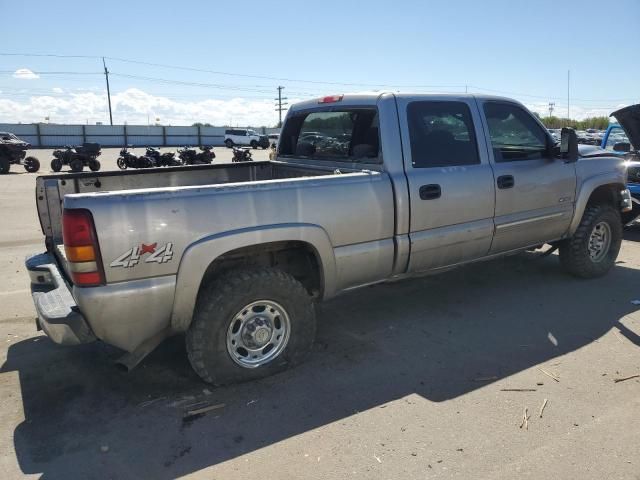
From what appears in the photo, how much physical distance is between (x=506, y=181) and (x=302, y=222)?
7.12ft

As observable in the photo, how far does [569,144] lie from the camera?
4.91 m

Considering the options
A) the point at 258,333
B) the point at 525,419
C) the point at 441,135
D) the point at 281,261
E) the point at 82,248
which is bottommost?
the point at 525,419

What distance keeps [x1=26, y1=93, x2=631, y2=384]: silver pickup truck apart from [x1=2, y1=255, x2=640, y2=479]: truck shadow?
0.34 m

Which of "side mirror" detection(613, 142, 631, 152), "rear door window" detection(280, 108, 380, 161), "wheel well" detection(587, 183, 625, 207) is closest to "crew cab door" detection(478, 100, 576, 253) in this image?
"wheel well" detection(587, 183, 625, 207)

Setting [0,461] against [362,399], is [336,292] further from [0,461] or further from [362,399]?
[0,461]

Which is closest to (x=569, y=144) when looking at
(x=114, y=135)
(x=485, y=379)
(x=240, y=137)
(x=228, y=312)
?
(x=485, y=379)

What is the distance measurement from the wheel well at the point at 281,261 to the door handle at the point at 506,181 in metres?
1.90

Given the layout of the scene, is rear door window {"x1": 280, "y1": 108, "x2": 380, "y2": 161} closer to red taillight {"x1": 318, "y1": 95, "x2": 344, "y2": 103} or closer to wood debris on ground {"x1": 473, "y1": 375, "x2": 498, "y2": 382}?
red taillight {"x1": 318, "y1": 95, "x2": 344, "y2": 103}

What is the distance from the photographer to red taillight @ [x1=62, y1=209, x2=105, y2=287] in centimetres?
278

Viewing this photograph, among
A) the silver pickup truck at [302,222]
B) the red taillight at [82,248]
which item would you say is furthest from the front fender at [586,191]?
the red taillight at [82,248]

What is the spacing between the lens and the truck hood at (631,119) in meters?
6.39

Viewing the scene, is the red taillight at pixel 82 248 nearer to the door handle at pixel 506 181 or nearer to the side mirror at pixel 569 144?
the door handle at pixel 506 181

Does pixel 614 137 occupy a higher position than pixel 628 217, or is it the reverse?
pixel 614 137

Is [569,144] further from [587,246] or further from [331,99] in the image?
[331,99]
